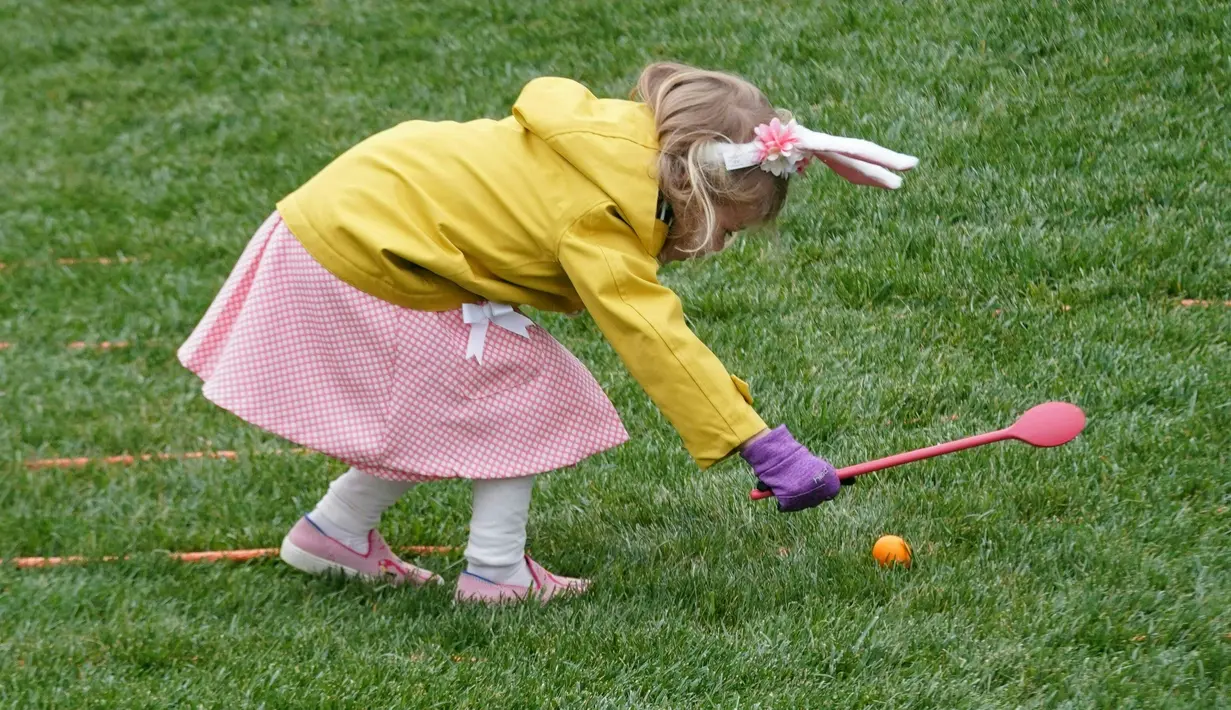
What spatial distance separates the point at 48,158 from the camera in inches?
270

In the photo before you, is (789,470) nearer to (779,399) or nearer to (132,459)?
(779,399)

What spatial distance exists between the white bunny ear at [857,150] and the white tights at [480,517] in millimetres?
967

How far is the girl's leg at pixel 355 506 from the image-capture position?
10.7 feet

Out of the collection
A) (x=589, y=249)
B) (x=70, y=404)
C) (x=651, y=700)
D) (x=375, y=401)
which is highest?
(x=589, y=249)

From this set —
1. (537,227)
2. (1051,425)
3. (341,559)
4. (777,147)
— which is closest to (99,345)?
(341,559)

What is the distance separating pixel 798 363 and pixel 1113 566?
1404 mm

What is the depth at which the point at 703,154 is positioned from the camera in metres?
2.84

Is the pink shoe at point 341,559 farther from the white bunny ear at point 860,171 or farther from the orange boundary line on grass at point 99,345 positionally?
the orange boundary line on grass at point 99,345

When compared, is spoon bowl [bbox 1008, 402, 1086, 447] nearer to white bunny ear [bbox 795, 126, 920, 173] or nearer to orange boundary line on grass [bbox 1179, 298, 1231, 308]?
white bunny ear [bbox 795, 126, 920, 173]

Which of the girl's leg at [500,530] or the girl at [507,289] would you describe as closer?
the girl at [507,289]

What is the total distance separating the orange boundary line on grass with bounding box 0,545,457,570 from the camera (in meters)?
3.47

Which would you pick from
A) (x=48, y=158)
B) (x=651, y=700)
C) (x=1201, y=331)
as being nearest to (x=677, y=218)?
(x=651, y=700)

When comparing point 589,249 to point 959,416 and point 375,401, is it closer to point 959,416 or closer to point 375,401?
point 375,401

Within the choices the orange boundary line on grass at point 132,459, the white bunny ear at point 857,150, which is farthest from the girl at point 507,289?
the orange boundary line on grass at point 132,459
